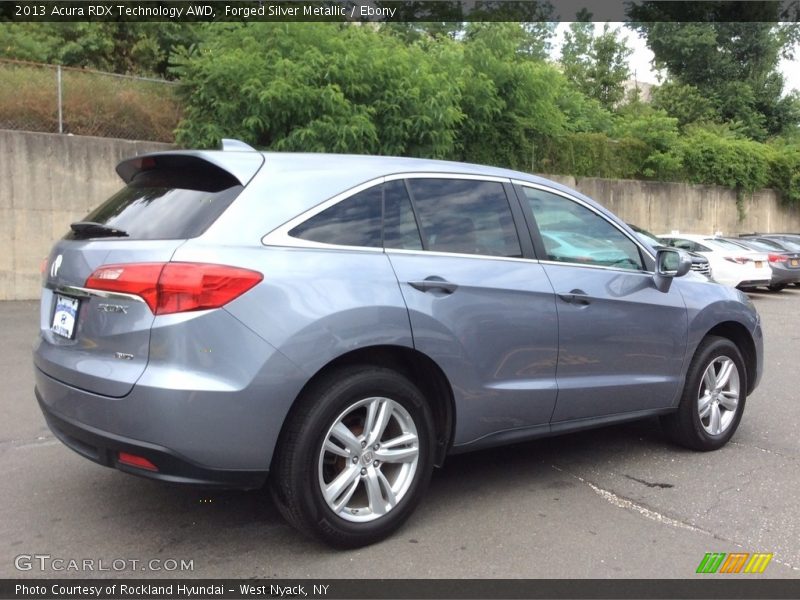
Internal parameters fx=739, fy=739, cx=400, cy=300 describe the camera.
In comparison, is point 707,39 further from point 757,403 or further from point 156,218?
point 156,218

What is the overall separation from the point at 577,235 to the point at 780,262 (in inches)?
587

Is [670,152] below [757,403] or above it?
above

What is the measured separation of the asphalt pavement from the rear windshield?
146 cm

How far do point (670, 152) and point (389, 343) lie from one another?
2252 cm

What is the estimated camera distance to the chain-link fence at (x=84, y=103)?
12141 millimetres

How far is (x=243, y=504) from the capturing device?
13.2ft

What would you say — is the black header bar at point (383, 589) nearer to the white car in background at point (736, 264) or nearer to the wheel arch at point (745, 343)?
the wheel arch at point (745, 343)

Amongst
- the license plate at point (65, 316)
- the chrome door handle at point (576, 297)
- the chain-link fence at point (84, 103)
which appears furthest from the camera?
the chain-link fence at point (84, 103)

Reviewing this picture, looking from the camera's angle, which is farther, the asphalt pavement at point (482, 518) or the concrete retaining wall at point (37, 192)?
the concrete retaining wall at point (37, 192)

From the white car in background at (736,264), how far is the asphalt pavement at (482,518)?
38.8ft


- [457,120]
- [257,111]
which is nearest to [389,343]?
[257,111]

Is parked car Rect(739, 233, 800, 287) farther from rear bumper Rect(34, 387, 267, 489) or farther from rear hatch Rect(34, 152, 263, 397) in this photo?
rear bumper Rect(34, 387, 267, 489)

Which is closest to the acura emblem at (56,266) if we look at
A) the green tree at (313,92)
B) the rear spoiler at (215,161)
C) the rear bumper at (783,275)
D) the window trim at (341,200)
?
the rear spoiler at (215,161)

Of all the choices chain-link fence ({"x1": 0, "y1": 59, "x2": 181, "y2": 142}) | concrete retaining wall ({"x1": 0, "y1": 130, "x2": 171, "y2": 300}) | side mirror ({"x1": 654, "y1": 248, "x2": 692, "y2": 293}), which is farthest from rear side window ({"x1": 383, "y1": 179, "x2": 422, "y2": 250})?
chain-link fence ({"x1": 0, "y1": 59, "x2": 181, "y2": 142})
